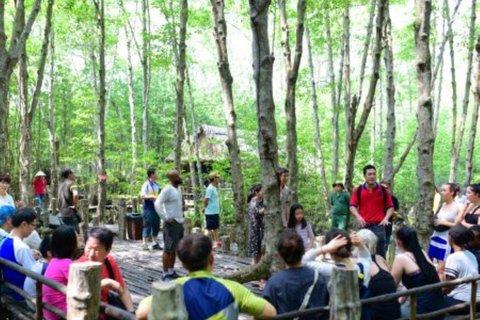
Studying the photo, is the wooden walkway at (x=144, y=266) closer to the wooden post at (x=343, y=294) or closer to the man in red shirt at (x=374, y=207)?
the man in red shirt at (x=374, y=207)

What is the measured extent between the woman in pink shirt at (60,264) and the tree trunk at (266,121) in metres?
2.76

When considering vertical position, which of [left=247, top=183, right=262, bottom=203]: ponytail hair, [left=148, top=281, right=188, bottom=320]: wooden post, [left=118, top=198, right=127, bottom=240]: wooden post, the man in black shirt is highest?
[left=247, top=183, right=262, bottom=203]: ponytail hair

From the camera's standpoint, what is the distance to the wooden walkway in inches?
253

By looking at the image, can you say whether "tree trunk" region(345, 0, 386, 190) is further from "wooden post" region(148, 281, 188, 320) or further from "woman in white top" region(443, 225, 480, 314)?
"wooden post" region(148, 281, 188, 320)

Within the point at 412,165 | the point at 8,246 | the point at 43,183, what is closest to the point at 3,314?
the point at 8,246

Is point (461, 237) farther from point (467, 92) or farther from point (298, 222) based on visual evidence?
point (467, 92)

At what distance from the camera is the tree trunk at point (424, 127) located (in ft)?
19.8

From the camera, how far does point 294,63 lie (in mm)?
8188

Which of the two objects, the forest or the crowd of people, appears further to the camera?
the forest

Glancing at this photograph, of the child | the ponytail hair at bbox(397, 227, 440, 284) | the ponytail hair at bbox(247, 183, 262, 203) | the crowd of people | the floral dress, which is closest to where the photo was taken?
the crowd of people

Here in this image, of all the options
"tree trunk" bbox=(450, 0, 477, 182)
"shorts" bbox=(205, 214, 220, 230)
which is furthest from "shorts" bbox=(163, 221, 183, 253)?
"tree trunk" bbox=(450, 0, 477, 182)

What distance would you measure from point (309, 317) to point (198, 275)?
1.00m

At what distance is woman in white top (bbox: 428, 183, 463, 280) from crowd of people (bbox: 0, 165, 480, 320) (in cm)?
1

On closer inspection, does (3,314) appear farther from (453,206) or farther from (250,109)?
(250,109)
